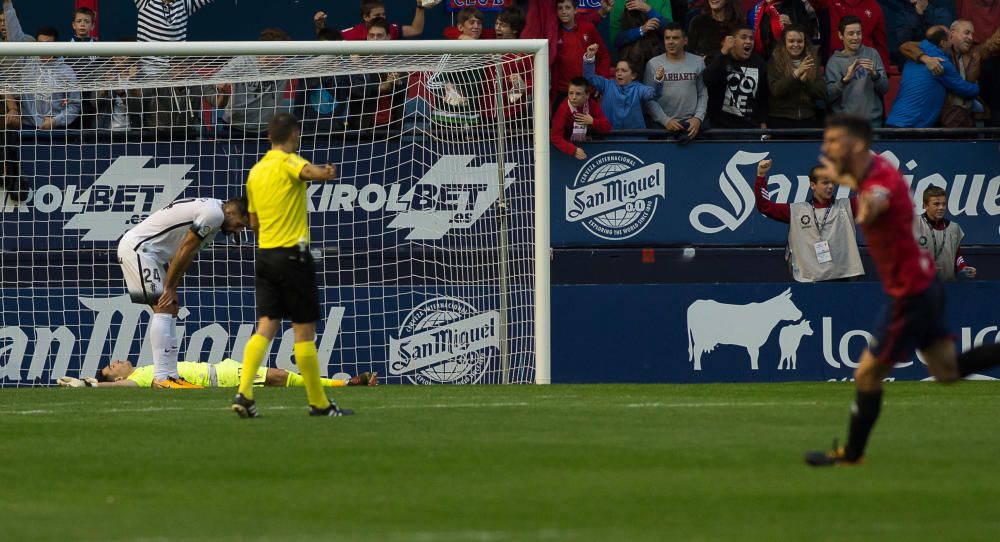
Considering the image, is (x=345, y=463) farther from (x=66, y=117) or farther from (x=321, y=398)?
(x=66, y=117)

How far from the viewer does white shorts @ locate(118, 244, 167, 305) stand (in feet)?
51.8

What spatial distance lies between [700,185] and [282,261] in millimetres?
7702

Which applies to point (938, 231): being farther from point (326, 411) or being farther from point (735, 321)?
point (326, 411)

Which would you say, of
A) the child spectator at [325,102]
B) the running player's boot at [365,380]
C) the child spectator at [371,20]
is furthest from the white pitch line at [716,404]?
the child spectator at [371,20]

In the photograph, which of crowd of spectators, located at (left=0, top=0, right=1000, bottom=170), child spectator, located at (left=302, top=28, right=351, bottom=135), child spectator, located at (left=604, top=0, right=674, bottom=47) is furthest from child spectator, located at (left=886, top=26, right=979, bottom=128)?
child spectator, located at (left=302, top=28, right=351, bottom=135)

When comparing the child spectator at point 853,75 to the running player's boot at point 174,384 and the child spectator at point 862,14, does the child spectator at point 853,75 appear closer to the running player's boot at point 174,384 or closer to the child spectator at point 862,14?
the child spectator at point 862,14

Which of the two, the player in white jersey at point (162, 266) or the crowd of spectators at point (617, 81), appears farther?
the crowd of spectators at point (617, 81)

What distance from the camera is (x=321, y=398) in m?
11.7

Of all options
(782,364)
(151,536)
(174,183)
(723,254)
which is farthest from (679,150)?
(151,536)

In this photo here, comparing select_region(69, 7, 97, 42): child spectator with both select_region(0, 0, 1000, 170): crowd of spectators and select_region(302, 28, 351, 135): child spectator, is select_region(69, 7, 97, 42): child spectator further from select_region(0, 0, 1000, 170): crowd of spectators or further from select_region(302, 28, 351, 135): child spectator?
select_region(302, 28, 351, 135): child spectator

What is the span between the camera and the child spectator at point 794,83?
17562 mm

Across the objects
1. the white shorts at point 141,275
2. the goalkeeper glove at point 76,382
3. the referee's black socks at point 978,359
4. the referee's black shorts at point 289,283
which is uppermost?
the referee's black shorts at point 289,283

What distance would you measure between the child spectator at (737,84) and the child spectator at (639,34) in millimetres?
713

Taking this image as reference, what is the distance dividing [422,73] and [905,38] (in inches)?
253
